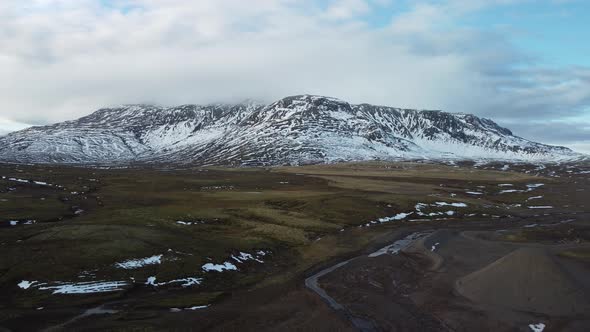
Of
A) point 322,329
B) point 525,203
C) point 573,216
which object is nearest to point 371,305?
point 322,329

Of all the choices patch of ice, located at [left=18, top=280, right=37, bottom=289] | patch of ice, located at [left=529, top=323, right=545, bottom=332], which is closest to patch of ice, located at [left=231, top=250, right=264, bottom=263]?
patch of ice, located at [left=18, top=280, right=37, bottom=289]

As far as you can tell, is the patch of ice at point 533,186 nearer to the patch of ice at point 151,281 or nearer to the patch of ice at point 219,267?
the patch of ice at point 219,267

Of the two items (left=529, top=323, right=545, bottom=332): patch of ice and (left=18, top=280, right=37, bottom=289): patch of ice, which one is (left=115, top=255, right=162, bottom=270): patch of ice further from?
(left=529, top=323, right=545, bottom=332): patch of ice

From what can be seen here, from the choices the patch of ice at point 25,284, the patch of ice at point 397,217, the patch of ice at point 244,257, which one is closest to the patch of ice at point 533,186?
the patch of ice at point 397,217

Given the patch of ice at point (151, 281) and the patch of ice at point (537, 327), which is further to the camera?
the patch of ice at point (151, 281)

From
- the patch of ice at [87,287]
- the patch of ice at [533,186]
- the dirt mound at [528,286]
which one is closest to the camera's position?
the dirt mound at [528,286]

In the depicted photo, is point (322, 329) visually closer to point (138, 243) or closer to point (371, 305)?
point (371, 305)
